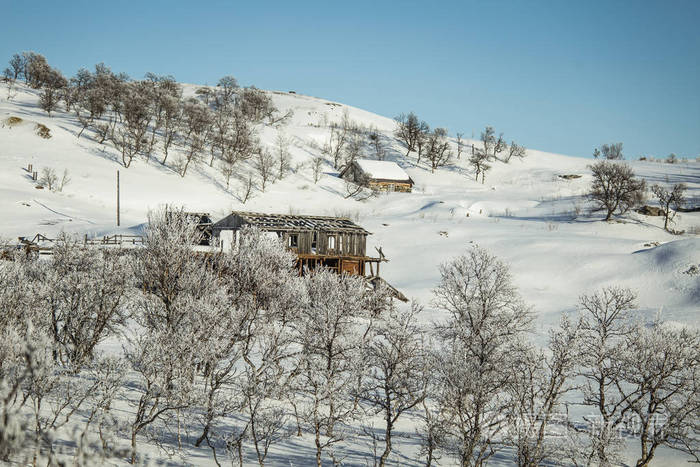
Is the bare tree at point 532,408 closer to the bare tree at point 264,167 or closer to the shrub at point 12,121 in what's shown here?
the bare tree at point 264,167

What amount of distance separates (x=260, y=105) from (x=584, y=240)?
7596 centimetres

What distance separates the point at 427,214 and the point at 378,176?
19388 millimetres

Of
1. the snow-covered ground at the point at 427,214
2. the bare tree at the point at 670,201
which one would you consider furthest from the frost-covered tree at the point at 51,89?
the bare tree at the point at 670,201

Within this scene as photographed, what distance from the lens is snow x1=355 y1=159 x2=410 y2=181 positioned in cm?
8319

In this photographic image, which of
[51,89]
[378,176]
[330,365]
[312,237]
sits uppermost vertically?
[51,89]

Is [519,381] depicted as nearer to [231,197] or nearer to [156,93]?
[231,197]

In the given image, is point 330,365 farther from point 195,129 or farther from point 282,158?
point 195,129

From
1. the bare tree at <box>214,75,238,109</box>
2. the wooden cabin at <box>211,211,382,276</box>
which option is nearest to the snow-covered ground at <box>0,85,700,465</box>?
the wooden cabin at <box>211,211,382,276</box>

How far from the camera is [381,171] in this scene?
84.8 meters

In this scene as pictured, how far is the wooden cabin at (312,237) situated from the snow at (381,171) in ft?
127

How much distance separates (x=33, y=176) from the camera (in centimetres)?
5856

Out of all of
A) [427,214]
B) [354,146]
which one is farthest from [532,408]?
[354,146]

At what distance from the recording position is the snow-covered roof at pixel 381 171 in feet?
273

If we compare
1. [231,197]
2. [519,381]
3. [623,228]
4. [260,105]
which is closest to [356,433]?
[519,381]
